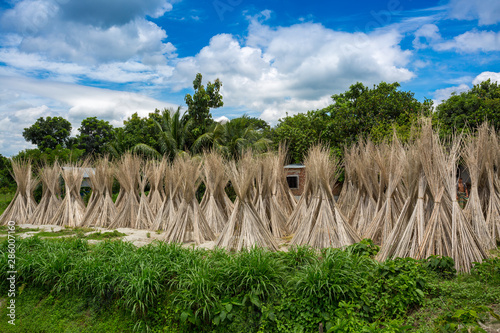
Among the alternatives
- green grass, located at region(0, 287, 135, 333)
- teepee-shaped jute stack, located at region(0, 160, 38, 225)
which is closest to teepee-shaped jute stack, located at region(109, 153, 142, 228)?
teepee-shaped jute stack, located at region(0, 160, 38, 225)

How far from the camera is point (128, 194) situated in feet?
32.1

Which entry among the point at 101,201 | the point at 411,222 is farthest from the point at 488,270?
the point at 101,201

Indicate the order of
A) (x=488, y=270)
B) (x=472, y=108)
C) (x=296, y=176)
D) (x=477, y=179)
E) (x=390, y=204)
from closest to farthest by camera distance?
(x=488, y=270) → (x=477, y=179) → (x=390, y=204) → (x=472, y=108) → (x=296, y=176)

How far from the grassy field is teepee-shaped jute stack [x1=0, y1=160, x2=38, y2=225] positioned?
692 centimetres

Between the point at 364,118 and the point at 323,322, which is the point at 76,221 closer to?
the point at 323,322

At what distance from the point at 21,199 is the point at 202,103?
29.7 feet

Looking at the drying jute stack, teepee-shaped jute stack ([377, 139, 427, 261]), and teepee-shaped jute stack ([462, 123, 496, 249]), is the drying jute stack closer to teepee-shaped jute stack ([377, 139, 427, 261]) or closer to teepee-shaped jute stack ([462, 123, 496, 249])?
teepee-shaped jute stack ([377, 139, 427, 261])

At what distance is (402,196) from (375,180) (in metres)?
0.73

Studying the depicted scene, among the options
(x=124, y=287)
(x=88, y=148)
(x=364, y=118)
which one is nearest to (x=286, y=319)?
(x=124, y=287)

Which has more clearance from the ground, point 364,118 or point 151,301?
point 364,118

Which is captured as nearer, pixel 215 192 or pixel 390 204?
pixel 390 204

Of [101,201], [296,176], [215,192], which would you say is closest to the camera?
[215,192]

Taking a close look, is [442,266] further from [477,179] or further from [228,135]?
[228,135]

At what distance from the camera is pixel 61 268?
4.84m
